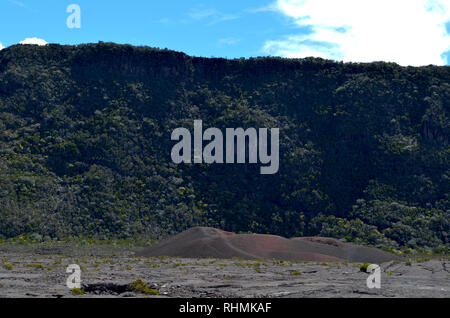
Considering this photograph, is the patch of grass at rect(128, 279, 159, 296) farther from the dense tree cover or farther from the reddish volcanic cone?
the dense tree cover

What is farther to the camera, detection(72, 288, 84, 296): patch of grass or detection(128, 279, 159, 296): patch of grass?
detection(128, 279, 159, 296): patch of grass

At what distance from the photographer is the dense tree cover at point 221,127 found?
2667 inches

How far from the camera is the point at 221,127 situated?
84.6 m

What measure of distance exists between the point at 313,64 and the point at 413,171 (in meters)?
28.6

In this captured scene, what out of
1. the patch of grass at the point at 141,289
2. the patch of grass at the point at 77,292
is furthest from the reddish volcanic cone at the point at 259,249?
the patch of grass at the point at 77,292

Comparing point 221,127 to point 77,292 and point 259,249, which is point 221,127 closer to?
point 259,249

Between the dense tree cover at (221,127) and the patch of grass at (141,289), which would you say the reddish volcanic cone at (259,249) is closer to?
the dense tree cover at (221,127)

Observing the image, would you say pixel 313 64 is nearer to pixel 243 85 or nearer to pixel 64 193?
→ pixel 243 85

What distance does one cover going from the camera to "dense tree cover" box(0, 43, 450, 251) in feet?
222

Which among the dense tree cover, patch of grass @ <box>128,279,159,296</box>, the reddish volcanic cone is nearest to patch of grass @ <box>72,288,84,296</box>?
patch of grass @ <box>128,279,159,296</box>

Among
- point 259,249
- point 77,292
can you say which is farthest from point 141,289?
point 259,249

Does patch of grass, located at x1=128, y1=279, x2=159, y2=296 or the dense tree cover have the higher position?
the dense tree cover

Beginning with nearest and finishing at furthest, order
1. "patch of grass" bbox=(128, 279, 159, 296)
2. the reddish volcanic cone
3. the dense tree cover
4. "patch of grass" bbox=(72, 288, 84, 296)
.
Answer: "patch of grass" bbox=(72, 288, 84, 296), "patch of grass" bbox=(128, 279, 159, 296), the reddish volcanic cone, the dense tree cover
